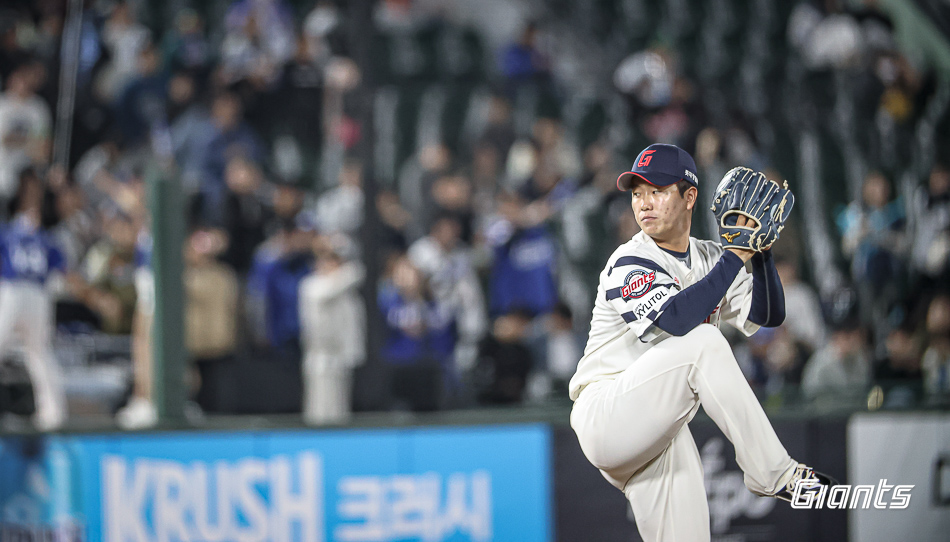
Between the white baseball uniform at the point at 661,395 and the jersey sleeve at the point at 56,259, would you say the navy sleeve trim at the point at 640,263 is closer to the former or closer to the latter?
the white baseball uniform at the point at 661,395

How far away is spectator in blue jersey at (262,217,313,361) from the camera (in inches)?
279

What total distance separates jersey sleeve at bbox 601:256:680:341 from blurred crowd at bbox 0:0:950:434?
109 inches

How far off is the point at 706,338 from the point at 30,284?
5.66 metres

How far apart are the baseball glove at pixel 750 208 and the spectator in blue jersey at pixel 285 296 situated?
461 centimetres

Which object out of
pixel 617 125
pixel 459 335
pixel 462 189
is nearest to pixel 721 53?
pixel 617 125

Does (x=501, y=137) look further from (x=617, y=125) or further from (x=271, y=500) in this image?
(x=271, y=500)

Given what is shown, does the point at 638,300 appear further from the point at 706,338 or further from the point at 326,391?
the point at 326,391

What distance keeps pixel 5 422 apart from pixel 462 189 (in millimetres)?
3721

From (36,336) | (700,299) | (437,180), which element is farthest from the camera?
(437,180)

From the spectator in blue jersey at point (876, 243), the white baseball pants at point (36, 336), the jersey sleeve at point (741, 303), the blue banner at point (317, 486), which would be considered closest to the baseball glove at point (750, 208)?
the jersey sleeve at point (741, 303)

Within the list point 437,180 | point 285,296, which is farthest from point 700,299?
point 437,180

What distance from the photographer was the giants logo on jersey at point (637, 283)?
297 cm

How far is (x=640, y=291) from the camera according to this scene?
2969mm

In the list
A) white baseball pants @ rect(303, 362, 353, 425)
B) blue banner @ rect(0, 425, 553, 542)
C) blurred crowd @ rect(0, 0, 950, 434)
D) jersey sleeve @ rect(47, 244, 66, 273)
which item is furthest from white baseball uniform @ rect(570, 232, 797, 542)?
jersey sleeve @ rect(47, 244, 66, 273)
